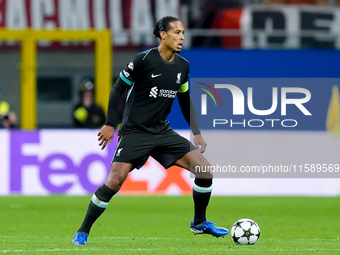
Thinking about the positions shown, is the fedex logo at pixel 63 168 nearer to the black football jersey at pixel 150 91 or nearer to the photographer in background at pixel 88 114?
the photographer in background at pixel 88 114

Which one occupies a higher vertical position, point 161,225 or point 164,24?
point 164,24

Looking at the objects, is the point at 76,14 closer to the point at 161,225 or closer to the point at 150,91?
the point at 161,225

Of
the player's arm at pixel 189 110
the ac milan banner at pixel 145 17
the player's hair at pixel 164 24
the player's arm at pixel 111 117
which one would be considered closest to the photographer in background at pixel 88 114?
the ac milan banner at pixel 145 17

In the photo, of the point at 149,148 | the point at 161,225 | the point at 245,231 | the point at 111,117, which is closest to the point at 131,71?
the point at 111,117

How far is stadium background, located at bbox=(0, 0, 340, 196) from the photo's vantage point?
15156 millimetres

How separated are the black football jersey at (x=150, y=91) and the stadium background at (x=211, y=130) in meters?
6.94

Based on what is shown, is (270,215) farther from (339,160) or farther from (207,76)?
(207,76)

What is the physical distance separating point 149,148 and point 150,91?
52cm

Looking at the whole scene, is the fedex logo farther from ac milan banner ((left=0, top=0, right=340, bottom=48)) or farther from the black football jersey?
the black football jersey

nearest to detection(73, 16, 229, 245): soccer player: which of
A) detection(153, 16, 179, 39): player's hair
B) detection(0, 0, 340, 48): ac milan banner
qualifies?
detection(153, 16, 179, 39): player's hair

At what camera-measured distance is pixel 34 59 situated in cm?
1645

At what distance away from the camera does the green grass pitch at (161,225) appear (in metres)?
7.98

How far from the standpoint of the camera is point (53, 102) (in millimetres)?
27125

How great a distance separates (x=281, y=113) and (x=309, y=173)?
3.80 feet
